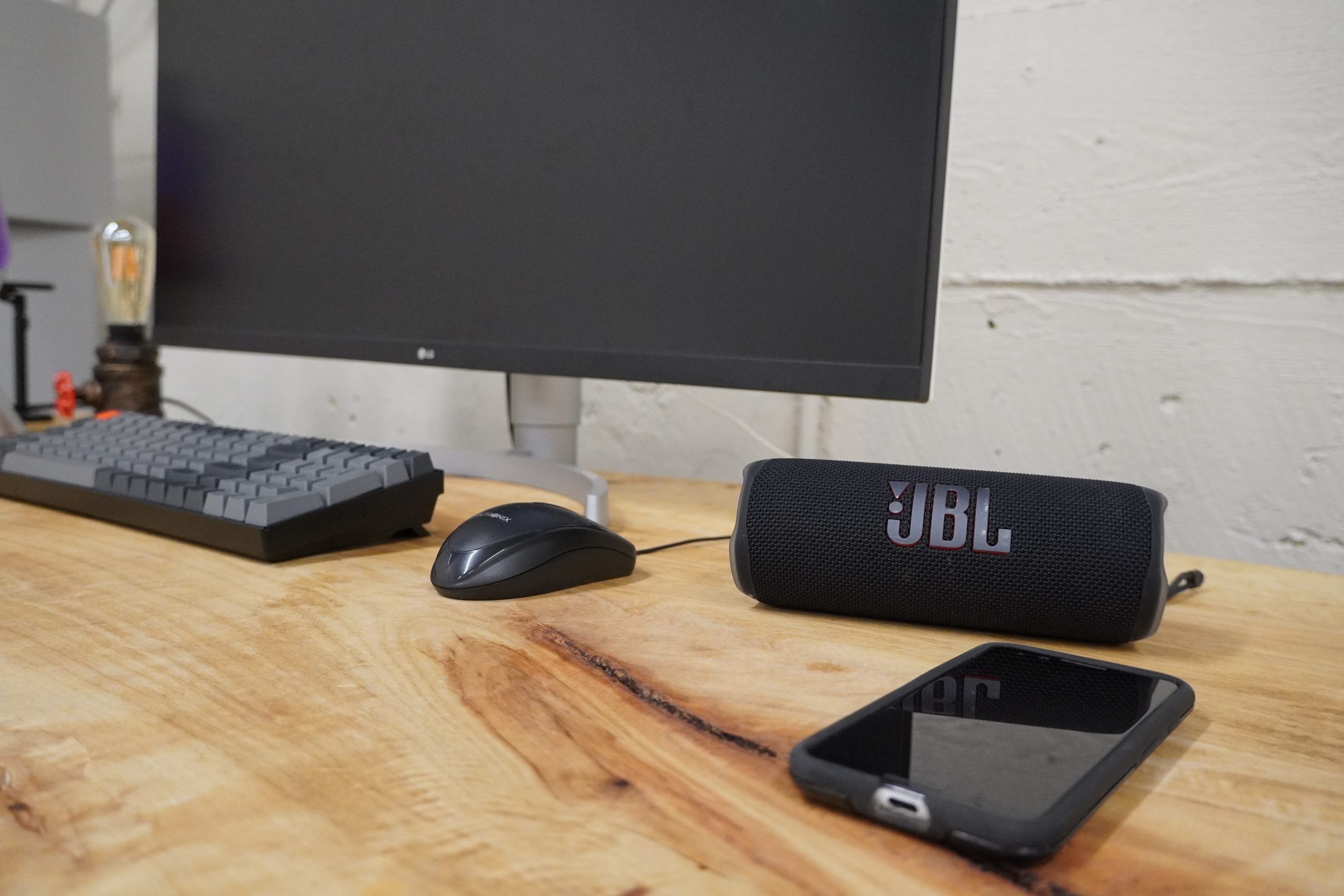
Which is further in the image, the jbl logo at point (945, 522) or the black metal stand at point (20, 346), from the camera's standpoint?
the black metal stand at point (20, 346)

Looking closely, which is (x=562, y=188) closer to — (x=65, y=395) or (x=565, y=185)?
(x=565, y=185)

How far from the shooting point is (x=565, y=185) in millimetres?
715

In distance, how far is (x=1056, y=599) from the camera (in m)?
0.46

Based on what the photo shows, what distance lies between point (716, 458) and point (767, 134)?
0.52 m

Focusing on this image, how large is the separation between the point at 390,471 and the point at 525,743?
0.34m

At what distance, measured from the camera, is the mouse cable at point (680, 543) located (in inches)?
25.5

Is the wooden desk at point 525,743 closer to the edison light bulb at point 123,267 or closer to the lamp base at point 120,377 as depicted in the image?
the lamp base at point 120,377

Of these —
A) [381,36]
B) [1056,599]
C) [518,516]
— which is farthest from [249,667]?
[381,36]

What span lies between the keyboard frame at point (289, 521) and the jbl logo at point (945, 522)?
32 cm

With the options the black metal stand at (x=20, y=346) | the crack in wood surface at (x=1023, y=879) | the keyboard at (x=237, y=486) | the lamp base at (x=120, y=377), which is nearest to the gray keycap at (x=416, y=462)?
the keyboard at (x=237, y=486)

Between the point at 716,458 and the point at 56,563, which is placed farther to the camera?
the point at 716,458

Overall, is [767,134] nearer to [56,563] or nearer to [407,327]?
[407,327]

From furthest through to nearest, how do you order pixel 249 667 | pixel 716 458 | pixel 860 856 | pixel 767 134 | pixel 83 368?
1. pixel 83 368
2. pixel 716 458
3. pixel 767 134
4. pixel 249 667
5. pixel 860 856

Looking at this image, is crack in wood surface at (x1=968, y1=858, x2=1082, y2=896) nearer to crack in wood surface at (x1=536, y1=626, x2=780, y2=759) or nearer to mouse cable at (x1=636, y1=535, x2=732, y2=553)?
crack in wood surface at (x1=536, y1=626, x2=780, y2=759)
